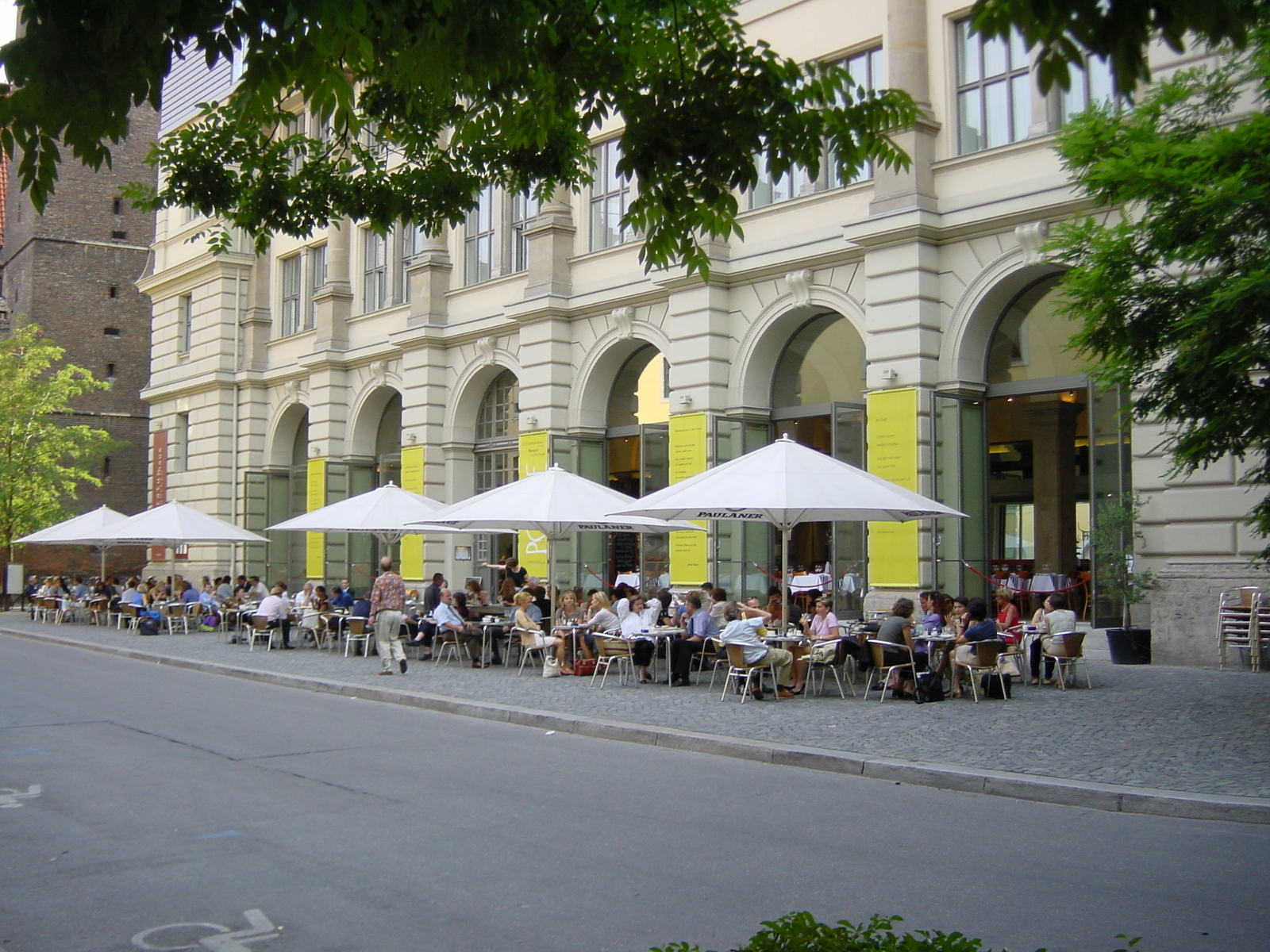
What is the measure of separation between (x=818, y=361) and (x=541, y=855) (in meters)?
18.4

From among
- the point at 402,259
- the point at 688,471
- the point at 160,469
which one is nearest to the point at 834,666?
the point at 688,471

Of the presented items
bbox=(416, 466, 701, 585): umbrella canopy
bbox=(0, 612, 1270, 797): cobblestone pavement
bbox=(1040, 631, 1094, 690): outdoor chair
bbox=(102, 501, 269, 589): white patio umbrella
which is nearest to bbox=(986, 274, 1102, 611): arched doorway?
bbox=(0, 612, 1270, 797): cobblestone pavement

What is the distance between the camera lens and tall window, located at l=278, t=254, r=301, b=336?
38781 millimetres

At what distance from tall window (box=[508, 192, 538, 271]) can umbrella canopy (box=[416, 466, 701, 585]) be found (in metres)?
11.1

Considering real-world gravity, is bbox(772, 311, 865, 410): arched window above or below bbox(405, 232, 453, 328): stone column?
below

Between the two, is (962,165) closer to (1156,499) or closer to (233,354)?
(1156,499)

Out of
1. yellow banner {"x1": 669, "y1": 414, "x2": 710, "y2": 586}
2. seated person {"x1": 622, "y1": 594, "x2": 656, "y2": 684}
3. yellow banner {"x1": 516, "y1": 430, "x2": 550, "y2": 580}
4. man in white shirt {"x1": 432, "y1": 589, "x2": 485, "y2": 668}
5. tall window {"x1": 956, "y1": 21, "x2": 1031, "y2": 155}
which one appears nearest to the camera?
seated person {"x1": 622, "y1": 594, "x2": 656, "y2": 684}

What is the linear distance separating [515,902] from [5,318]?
2336 inches

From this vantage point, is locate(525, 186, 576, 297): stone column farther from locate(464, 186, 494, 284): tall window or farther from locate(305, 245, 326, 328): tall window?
locate(305, 245, 326, 328): tall window

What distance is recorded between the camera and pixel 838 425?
23.2m

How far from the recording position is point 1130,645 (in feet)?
59.8

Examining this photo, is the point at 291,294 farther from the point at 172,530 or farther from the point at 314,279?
the point at 172,530

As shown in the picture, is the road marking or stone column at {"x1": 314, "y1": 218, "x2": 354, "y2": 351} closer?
the road marking

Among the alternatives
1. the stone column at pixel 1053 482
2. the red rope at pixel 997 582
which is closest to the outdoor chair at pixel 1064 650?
the red rope at pixel 997 582
